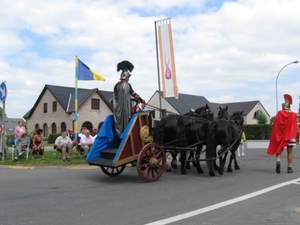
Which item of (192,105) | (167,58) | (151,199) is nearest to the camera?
(151,199)

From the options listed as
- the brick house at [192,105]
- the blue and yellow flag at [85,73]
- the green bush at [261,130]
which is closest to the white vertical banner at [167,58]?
the blue and yellow flag at [85,73]

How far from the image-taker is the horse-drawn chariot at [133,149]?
27.3 ft

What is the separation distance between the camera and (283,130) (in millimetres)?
10344

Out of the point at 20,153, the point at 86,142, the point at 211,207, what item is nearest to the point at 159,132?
the point at 211,207

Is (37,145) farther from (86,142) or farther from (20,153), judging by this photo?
(86,142)

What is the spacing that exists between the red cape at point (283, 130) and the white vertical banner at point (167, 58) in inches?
283

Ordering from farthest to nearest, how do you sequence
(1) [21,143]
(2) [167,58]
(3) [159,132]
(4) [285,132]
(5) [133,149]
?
(2) [167,58]
(1) [21,143]
(4) [285,132]
(3) [159,132]
(5) [133,149]

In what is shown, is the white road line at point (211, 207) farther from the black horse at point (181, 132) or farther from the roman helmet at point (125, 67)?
the roman helmet at point (125, 67)

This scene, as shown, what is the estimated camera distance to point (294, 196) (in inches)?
275

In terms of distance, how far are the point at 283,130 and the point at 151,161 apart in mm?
4371

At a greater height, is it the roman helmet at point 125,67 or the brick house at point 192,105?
the brick house at point 192,105

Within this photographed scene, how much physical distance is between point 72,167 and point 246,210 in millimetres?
7691

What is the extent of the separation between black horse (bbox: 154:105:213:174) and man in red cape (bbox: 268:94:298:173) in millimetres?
2109

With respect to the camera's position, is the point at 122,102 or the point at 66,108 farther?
the point at 66,108
